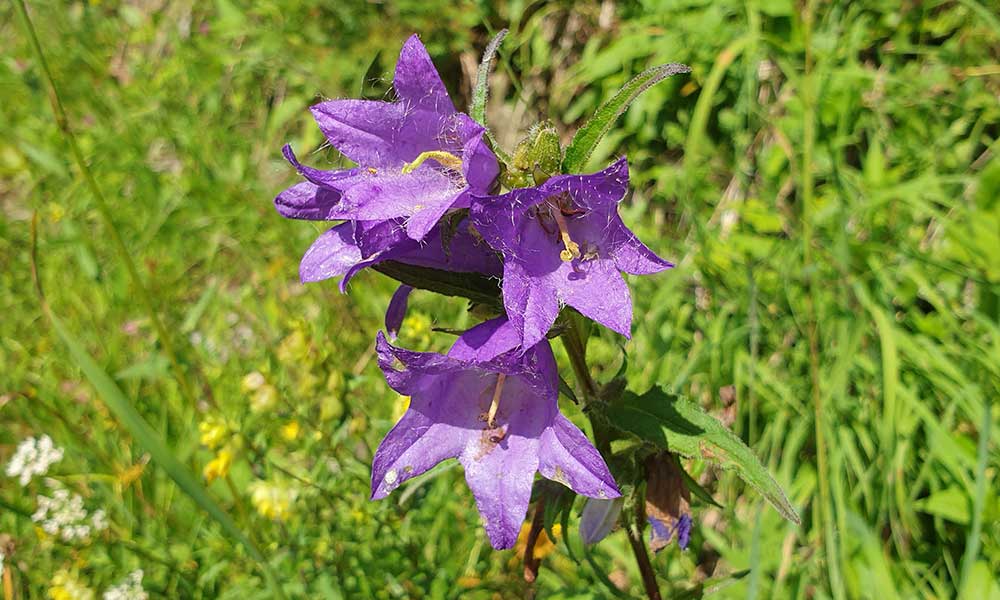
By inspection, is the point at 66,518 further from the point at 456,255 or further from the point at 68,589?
the point at 456,255

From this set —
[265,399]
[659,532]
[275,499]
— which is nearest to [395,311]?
[659,532]

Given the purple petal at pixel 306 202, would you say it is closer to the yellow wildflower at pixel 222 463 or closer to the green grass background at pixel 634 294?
the green grass background at pixel 634 294

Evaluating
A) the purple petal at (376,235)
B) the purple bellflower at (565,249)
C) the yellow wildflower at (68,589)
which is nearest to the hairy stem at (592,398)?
the purple bellflower at (565,249)

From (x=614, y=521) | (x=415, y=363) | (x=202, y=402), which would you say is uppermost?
(x=415, y=363)

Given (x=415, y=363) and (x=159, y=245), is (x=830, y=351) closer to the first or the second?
(x=415, y=363)

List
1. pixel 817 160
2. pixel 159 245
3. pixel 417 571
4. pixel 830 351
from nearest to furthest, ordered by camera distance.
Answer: pixel 417 571, pixel 830 351, pixel 817 160, pixel 159 245

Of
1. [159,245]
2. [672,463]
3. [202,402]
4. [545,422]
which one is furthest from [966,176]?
[159,245]
